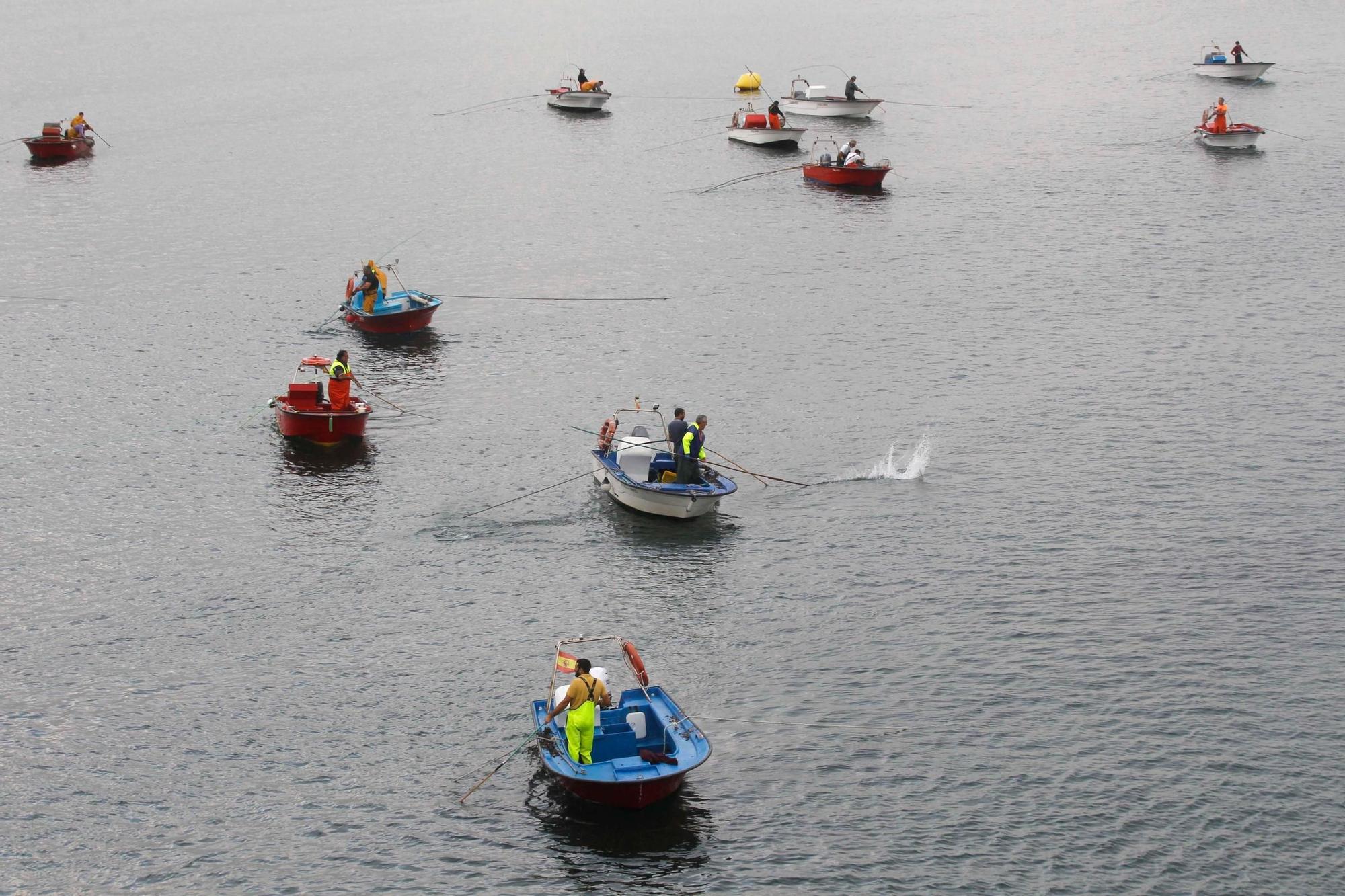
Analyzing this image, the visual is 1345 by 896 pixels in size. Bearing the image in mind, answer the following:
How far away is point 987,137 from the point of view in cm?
8919

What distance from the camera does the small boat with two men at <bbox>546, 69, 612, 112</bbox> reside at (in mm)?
100875

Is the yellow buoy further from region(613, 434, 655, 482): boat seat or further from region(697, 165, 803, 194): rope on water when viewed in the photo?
region(613, 434, 655, 482): boat seat

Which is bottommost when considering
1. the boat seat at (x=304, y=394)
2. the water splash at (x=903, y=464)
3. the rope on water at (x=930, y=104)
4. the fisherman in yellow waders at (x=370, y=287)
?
the water splash at (x=903, y=464)

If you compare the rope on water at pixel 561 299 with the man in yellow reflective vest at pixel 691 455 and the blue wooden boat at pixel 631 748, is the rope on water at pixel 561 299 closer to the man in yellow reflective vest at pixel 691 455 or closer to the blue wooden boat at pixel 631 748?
the man in yellow reflective vest at pixel 691 455

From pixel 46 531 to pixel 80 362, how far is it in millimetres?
15260

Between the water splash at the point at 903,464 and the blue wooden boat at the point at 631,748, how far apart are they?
15.7 meters

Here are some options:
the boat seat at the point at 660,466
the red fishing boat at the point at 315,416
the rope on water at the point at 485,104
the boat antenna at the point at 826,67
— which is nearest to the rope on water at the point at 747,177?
the rope on water at the point at 485,104

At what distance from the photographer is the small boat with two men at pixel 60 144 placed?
87.2 m

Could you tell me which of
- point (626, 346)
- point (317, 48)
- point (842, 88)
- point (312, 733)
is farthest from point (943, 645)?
point (317, 48)

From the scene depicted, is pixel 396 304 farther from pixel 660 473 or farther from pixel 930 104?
pixel 930 104

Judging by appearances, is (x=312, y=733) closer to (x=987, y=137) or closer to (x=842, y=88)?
(x=987, y=137)

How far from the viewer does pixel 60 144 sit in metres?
87.3

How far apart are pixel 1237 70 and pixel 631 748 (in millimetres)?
94917

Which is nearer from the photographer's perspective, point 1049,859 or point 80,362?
point 1049,859
